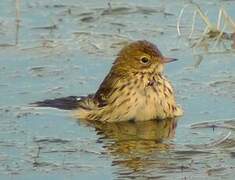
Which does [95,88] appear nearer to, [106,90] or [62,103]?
[62,103]

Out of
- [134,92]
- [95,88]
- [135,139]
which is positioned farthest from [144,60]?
[135,139]

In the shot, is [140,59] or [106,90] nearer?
[106,90]

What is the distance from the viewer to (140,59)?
13586 millimetres

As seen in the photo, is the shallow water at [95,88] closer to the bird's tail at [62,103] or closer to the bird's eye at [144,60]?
the bird's tail at [62,103]

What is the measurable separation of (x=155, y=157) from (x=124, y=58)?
2501mm

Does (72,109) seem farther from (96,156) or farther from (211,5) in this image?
(211,5)

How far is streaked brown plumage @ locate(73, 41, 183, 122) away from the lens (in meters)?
Answer: 13.1

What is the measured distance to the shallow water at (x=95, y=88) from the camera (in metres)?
11.1

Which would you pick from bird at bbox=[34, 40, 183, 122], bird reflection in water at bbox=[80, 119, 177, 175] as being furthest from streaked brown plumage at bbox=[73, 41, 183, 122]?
bird reflection in water at bbox=[80, 119, 177, 175]

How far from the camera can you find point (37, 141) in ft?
39.3

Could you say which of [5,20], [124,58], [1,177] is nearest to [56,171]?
[1,177]

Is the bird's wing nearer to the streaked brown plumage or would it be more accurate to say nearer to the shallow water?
the streaked brown plumage

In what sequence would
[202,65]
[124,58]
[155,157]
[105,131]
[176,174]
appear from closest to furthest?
[176,174], [155,157], [105,131], [124,58], [202,65]

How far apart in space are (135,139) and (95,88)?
6.30ft
